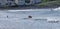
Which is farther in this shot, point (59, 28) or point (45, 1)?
point (45, 1)

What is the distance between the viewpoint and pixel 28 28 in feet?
38.3

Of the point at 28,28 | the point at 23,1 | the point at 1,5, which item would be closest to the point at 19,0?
the point at 23,1

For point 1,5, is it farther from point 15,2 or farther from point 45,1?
point 45,1

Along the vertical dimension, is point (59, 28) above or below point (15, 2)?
above

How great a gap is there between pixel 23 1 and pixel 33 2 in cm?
188

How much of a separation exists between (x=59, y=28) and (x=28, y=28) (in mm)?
1626

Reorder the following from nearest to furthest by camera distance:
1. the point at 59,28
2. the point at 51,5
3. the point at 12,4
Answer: the point at 59,28, the point at 51,5, the point at 12,4

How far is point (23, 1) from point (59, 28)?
3015 centimetres

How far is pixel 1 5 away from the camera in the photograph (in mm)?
40188

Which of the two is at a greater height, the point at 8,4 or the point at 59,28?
the point at 59,28

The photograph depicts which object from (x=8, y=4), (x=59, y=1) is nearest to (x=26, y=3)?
(x=8, y=4)

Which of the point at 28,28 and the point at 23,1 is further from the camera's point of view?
the point at 23,1

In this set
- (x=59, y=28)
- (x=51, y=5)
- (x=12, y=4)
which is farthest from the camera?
(x=12, y=4)

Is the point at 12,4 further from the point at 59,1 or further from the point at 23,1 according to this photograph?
the point at 59,1
